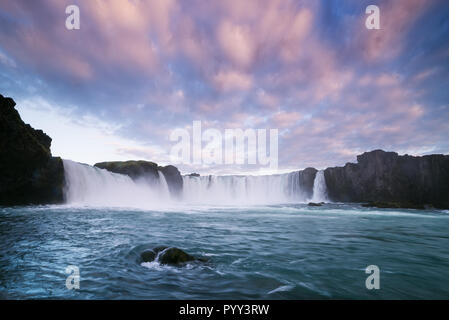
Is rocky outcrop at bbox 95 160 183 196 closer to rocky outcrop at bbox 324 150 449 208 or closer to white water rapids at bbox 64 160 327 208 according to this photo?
white water rapids at bbox 64 160 327 208

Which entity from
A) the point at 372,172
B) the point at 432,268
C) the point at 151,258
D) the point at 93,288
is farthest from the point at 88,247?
the point at 372,172

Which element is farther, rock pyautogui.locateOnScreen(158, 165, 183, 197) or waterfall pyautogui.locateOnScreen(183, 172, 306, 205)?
waterfall pyautogui.locateOnScreen(183, 172, 306, 205)

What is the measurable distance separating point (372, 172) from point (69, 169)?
75.2 meters

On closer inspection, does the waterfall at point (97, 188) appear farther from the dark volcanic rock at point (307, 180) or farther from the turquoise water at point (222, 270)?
the dark volcanic rock at point (307, 180)

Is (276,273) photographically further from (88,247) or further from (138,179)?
(138,179)

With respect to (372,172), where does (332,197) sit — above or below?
below

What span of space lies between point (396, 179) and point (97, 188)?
75273 mm

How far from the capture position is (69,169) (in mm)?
38688

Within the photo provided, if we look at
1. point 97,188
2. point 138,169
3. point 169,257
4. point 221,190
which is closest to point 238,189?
point 221,190

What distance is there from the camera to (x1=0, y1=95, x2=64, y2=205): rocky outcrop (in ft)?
91.4

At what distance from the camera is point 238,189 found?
84312mm

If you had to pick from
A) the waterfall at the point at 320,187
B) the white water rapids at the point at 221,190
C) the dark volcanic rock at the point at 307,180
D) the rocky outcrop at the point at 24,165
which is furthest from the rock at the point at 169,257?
the dark volcanic rock at the point at 307,180

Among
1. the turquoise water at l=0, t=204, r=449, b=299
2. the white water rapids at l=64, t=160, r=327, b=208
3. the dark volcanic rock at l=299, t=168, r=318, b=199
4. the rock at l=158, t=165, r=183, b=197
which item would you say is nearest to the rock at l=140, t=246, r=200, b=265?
the turquoise water at l=0, t=204, r=449, b=299

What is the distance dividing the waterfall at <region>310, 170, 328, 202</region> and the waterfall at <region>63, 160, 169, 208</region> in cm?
5601
